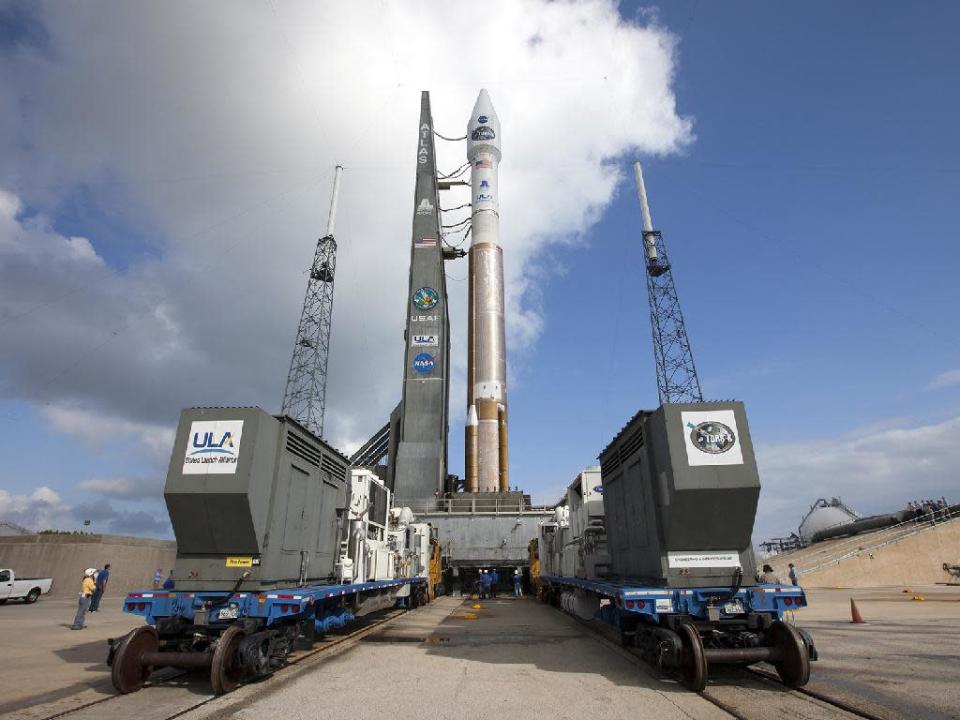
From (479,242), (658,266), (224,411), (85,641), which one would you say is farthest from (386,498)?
(479,242)

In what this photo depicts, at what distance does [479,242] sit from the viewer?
51125mm

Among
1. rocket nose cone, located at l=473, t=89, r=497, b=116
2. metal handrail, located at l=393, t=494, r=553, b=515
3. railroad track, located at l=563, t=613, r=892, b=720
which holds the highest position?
rocket nose cone, located at l=473, t=89, r=497, b=116

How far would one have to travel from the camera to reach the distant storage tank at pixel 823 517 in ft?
156

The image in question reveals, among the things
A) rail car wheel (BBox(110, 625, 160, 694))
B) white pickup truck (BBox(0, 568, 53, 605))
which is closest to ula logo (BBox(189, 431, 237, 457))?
rail car wheel (BBox(110, 625, 160, 694))

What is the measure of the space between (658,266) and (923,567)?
22468 mm

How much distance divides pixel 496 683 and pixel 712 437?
4807 mm

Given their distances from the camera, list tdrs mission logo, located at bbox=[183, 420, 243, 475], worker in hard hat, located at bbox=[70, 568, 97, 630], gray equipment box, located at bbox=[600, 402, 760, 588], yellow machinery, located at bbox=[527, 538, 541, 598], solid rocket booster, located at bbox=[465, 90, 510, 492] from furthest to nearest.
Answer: solid rocket booster, located at bbox=[465, 90, 510, 492] → yellow machinery, located at bbox=[527, 538, 541, 598] → worker in hard hat, located at bbox=[70, 568, 97, 630] → tdrs mission logo, located at bbox=[183, 420, 243, 475] → gray equipment box, located at bbox=[600, 402, 760, 588]

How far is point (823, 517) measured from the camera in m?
48.6

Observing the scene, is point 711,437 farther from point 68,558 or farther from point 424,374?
point 424,374

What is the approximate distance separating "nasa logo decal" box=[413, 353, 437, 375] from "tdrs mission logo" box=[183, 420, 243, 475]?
36.4 meters

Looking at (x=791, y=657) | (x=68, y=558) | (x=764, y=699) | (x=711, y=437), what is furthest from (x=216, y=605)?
(x=68, y=558)

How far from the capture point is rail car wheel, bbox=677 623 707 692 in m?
7.12

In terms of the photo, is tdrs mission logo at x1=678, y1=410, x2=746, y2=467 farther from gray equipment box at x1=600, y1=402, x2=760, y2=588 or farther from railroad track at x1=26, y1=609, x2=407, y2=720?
railroad track at x1=26, y1=609, x2=407, y2=720

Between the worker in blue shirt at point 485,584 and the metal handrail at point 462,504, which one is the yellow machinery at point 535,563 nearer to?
the worker in blue shirt at point 485,584
